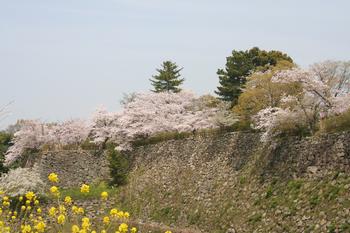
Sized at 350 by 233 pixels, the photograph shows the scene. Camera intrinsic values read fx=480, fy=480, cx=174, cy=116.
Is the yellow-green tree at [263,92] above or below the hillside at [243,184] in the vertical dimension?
above

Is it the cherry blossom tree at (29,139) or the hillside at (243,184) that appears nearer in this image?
the hillside at (243,184)

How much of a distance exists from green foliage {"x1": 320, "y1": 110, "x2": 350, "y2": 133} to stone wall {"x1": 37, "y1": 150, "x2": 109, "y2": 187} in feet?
57.9

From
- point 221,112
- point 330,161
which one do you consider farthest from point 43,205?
point 330,161

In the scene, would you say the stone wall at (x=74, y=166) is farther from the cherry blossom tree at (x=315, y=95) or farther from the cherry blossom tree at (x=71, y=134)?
the cherry blossom tree at (x=315, y=95)

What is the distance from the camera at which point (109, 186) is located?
96.8ft

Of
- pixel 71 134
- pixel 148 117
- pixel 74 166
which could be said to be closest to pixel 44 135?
pixel 71 134

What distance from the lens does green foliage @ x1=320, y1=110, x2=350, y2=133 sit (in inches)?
663

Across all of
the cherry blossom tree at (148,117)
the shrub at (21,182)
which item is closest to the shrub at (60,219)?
the shrub at (21,182)

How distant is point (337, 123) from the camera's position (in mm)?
17203

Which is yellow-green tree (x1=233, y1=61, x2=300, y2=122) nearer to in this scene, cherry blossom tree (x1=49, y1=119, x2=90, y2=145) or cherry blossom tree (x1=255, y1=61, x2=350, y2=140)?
cherry blossom tree (x1=255, y1=61, x2=350, y2=140)

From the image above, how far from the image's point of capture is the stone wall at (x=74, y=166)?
3259 cm

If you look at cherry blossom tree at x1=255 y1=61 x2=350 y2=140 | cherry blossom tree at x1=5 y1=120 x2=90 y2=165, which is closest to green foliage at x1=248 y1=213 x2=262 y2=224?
cherry blossom tree at x1=255 y1=61 x2=350 y2=140

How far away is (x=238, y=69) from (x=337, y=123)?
13923 millimetres

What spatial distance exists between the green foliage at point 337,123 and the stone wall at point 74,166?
17.6 m
